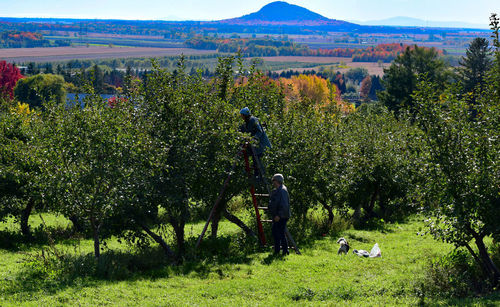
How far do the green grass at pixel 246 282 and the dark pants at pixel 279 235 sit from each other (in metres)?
0.36

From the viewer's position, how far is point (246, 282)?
40.8ft

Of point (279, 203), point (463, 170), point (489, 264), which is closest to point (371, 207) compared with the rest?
point (279, 203)

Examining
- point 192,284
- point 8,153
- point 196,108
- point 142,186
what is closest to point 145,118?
point 196,108

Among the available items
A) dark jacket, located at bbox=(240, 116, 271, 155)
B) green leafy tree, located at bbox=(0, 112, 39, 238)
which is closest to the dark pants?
dark jacket, located at bbox=(240, 116, 271, 155)

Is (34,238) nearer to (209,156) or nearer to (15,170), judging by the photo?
(15,170)

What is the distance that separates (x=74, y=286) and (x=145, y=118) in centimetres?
548

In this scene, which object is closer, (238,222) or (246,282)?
(246,282)

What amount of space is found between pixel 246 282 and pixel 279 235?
9.37 feet

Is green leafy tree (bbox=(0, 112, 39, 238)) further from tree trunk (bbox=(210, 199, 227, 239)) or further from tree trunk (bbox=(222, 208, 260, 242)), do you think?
tree trunk (bbox=(222, 208, 260, 242))

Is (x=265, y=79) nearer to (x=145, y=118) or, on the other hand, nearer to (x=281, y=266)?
(x=145, y=118)

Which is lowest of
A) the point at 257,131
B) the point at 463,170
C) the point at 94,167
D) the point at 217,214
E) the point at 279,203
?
the point at 217,214

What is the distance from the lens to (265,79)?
18719 millimetres

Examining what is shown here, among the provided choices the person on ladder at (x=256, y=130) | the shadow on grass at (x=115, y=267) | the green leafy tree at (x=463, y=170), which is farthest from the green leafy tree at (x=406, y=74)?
the green leafy tree at (x=463, y=170)

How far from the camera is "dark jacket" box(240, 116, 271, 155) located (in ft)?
49.6
